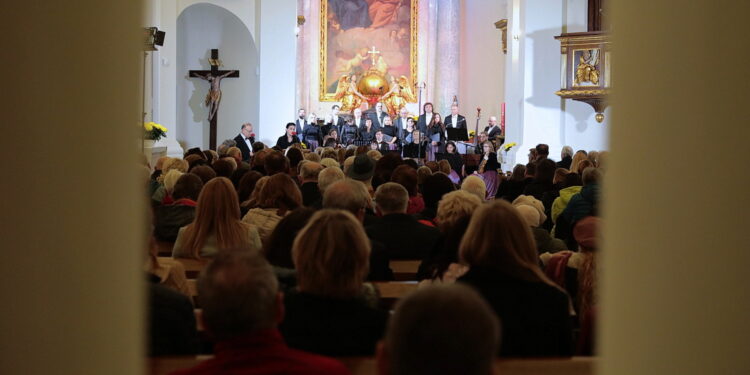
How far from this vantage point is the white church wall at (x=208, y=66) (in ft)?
68.3

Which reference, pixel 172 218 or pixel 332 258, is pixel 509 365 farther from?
pixel 172 218

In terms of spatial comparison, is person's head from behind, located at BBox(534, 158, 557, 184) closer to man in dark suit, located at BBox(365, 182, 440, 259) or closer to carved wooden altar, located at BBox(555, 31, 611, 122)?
man in dark suit, located at BBox(365, 182, 440, 259)

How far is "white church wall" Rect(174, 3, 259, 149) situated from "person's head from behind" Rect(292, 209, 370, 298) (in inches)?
720

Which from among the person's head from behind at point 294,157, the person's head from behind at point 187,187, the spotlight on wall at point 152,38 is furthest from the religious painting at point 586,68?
the person's head from behind at point 187,187

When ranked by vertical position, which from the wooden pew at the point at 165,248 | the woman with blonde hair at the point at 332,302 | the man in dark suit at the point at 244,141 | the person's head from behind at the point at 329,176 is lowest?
the wooden pew at the point at 165,248

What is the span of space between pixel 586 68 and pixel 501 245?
11870 millimetres

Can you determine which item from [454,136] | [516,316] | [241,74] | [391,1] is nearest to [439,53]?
[391,1]

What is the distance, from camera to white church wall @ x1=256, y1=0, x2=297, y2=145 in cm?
1931

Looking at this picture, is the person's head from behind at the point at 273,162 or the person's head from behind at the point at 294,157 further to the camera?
the person's head from behind at the point at 294,157

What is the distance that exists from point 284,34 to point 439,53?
6.67m

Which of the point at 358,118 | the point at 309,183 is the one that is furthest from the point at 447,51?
the point at 309,183

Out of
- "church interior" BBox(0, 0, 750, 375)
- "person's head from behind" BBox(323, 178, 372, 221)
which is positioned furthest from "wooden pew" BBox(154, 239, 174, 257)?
"church interior" BBox(0, 0, 750, 375)
